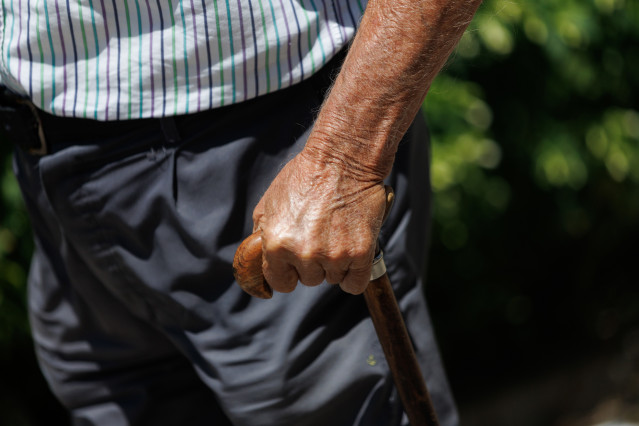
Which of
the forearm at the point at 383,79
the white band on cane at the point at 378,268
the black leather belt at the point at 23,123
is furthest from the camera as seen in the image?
the black leather belt at the point at 23,123

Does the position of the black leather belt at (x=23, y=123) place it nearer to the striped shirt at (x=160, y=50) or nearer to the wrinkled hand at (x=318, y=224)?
the striped shirt at (x=160, y=50)

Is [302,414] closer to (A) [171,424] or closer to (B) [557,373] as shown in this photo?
(A) [171,424]

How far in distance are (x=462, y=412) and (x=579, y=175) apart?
1.15 m

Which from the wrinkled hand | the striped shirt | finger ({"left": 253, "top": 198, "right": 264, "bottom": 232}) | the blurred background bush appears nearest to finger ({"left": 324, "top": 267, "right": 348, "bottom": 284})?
the wrinkled hand

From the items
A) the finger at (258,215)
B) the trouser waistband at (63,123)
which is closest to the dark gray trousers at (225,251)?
the trouser waistband at (63,123)

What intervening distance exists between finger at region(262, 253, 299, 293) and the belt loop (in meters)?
0.26

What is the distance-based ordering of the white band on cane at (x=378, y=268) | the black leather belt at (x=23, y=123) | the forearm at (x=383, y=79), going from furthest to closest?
the black leather belt at (x=23, y=123), the white band on cane at (x=378, y=268), the forearm at (x=383, y=79)

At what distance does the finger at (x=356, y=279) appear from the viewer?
100 centimetres

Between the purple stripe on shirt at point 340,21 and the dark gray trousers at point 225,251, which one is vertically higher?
the purple stripe on shirt at point 340,21

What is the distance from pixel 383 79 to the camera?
3.14 feet

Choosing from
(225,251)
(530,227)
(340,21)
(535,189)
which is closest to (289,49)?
(340,21)

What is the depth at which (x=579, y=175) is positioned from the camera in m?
2.43

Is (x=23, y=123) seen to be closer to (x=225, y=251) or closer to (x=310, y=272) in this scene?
(x=225, y=251)

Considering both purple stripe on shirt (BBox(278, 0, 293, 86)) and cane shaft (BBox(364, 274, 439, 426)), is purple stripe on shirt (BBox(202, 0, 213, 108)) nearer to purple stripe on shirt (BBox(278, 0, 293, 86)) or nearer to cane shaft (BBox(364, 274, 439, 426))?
purple stripe on shirt (BBox(278, 0, 293, 86))
